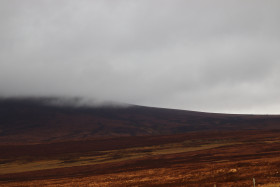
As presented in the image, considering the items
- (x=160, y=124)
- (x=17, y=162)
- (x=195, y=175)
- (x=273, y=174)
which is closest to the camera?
(x=273, y=174)

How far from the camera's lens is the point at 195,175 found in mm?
27125

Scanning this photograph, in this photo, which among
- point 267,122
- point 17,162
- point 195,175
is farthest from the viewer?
point 267,122

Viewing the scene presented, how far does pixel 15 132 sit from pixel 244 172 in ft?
506

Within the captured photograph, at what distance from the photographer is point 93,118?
189 m

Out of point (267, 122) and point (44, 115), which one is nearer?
point (267, 122)

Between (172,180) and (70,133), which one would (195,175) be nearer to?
(172,180)

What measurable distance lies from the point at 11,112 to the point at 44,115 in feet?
79.7

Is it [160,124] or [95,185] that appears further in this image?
[160,124]

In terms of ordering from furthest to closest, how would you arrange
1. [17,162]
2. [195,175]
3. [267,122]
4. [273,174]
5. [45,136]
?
[267,122], [45,136], [17,162], [195,175], [273,174]

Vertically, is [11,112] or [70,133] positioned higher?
[11,112]

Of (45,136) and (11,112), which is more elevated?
(11,112)

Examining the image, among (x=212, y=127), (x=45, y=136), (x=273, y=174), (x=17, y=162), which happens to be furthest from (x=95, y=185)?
(x=212, y=127)

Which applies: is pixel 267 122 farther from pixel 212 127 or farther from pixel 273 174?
pixel 273 174

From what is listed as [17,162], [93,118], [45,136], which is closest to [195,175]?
[17,162]
